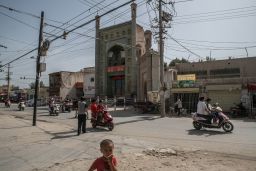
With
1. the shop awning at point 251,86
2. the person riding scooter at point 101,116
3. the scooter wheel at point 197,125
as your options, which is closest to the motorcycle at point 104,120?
the person riding scooter at point 101,116

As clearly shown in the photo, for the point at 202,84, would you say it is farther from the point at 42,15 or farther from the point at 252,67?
the point at 42,15

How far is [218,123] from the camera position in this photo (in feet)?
46.8

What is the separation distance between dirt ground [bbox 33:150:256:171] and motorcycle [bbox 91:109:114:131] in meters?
6.68

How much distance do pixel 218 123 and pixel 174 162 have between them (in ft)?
23.5

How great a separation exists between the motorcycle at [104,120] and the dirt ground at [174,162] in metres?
6.68

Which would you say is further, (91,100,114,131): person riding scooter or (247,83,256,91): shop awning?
(247,83,256,91): shop awning

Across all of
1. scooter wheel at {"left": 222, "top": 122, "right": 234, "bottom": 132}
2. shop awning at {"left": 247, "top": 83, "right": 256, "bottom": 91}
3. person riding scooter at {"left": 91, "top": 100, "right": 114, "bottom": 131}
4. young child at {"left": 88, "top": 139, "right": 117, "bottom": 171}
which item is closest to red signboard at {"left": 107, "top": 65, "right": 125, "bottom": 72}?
shop awning at {"left": 247, "top": 83, "right": 256, "bottom": 91}

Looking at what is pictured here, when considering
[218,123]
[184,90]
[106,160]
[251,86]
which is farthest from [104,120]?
[184,90]

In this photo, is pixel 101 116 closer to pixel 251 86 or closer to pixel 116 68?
pixel 251 86

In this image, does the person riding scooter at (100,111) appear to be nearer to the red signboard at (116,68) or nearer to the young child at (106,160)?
the young child at (106,160)

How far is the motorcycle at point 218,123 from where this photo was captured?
14039 millimetres

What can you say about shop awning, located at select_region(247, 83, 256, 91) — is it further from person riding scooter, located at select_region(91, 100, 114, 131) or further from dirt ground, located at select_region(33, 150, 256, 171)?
dirt ground, located at select_region(33, 150, 256, 171)

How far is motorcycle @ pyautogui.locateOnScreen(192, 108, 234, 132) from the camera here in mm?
14039

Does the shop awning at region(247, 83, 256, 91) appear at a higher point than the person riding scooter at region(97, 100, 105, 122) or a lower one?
higher
